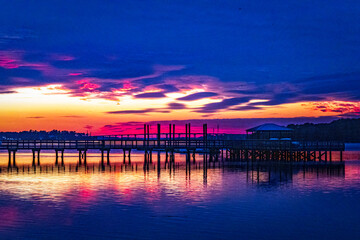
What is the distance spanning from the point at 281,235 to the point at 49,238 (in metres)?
10.5

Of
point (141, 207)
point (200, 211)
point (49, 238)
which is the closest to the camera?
point (49, 238)

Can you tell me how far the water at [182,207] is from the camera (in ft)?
66.2

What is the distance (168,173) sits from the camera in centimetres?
4588

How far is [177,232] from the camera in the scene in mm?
19969

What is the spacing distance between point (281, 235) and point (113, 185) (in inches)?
763

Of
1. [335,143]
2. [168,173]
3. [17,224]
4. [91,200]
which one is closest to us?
[17,224]

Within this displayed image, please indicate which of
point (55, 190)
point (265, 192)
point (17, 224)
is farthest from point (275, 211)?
point (55, 190)

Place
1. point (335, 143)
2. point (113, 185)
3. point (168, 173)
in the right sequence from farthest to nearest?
point (335, 143), point (168, 173), point (113, 185)

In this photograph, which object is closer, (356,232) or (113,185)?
(356,232)

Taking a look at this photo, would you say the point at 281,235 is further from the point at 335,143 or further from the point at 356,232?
the point at 335,143

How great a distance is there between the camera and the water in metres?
20.2

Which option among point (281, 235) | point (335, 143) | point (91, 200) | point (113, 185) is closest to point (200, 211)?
point (281, 235)

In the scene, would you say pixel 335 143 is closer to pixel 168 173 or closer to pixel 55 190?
pixel 168 173

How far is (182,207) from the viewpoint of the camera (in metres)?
25.7
